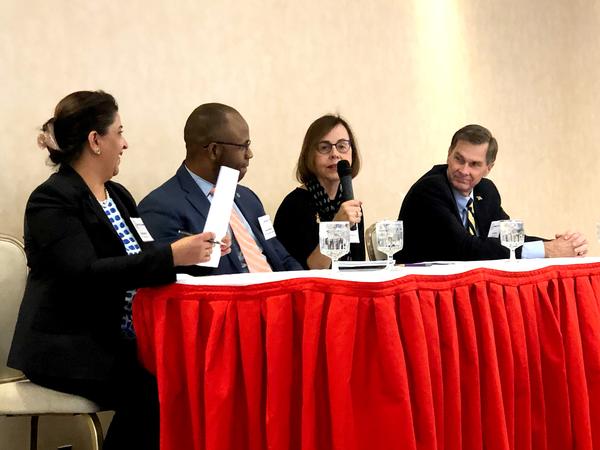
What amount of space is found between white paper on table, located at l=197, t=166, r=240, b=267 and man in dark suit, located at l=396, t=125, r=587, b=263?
147 centimetres

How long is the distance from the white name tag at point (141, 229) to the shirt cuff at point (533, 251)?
1568mm

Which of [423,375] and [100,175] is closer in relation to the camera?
[423,375]

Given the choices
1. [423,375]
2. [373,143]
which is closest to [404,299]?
[423,375]

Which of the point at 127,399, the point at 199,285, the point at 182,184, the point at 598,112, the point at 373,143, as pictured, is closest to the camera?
the point at 199,285

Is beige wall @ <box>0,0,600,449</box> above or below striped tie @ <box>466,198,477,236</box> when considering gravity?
above

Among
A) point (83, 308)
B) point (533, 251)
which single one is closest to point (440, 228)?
point (533, 251)

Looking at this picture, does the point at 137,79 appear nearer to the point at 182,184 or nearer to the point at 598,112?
the point at 182,184

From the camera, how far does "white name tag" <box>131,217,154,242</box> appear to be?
8.24 ft

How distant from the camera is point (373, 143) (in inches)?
175

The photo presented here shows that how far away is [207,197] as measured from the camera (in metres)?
2.76

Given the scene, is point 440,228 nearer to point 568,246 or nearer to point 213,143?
point 568,246

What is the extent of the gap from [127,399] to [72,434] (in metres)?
0.89

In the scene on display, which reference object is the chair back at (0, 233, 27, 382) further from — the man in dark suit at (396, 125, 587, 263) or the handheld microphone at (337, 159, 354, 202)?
the man in dark suit at (396, 125, 587, 263)

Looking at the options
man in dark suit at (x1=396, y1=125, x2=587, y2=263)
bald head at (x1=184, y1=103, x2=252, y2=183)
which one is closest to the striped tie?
man in dark suit at (x1=396, y1=125, x2=587, y2=263)
